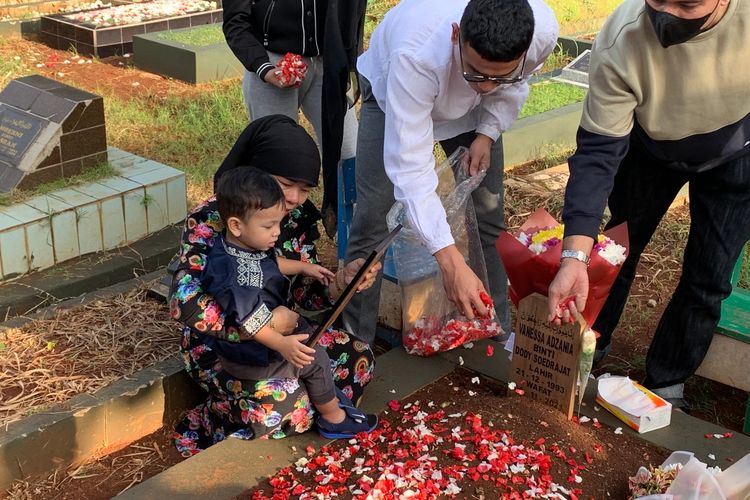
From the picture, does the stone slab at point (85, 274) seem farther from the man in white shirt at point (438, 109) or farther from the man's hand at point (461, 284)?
the man's hand at point (461, 284)

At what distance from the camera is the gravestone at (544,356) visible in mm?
2973

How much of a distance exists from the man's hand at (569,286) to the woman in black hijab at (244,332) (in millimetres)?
619

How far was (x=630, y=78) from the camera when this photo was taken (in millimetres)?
2783

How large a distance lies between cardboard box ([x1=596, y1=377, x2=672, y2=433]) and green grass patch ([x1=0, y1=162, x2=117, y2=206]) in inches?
115

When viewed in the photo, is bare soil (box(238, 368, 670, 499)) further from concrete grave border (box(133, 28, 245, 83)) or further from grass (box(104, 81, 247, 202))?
concrete grave border (box(133, 28, 245, 83))

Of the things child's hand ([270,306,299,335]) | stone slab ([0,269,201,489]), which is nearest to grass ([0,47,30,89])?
stone slab ([0,269,201,489])

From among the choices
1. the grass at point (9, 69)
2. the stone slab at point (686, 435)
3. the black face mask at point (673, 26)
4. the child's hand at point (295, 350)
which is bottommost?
the grass at point (9, 69)

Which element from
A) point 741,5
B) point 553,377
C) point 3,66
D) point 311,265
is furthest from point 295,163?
point 3,66

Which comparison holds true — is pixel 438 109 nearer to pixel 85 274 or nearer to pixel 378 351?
pixel 378 351

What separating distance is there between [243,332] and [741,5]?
181 centimetres

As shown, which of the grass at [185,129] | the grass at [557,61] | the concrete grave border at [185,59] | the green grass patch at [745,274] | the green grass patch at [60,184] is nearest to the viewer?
the green grass patch at [60,184]

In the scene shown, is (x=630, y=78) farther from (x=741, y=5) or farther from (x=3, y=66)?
(x=3, y=66)

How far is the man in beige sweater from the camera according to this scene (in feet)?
8.84

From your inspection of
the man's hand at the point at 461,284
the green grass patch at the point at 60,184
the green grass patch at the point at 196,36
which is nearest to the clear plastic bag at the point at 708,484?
the man's hand at the point at 461,284
